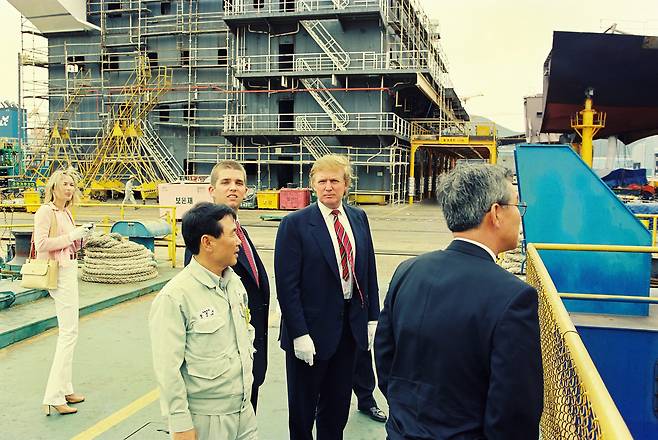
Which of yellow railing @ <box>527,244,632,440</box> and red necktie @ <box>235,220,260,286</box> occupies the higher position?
red necktie @ <box>235,220,260,286</box>

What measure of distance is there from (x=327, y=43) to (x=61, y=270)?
28157 mm

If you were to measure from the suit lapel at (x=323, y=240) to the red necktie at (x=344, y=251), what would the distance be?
7 cm

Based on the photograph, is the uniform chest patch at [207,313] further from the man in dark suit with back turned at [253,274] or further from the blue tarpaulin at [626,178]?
the blue tarpaulin at [626,178]

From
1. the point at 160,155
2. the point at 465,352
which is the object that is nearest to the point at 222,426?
the point at 465,352

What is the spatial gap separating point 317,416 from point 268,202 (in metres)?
24.0

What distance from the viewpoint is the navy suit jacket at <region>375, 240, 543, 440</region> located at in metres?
1.73

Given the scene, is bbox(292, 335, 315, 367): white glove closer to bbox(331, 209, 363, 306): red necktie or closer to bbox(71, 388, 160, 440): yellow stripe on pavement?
bbox(331, 209, 363, 306): red necktie

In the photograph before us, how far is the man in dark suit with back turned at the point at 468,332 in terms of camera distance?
1732mm

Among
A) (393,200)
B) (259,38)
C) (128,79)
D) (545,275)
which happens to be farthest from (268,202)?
(545,275)

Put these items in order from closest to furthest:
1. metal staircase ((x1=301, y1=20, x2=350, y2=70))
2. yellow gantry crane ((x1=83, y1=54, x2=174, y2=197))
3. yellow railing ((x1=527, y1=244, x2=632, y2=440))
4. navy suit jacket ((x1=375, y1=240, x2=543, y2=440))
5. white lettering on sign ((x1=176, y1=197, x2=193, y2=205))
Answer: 1. yellow railing ((x1=527, y1=244, x2=632, y2=440))
2. navy suit jacket ((x1=375, y1=240, x2=543, y2=440))
3. white lettering on sign ((x1=176, y1=197, x2=193, y2=205))
4. metal staircase ((x1=301, y1=20, x2=350, y2=70))
5. yellow gantry crane ((x1=83, y1=54, x2=174, y2=197))

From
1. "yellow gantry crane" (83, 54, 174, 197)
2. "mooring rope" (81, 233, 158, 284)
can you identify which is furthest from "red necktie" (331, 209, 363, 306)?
"yellow gantry crane" (83, 54, 174, 197)

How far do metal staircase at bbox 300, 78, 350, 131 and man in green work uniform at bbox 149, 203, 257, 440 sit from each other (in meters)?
A: 27.8

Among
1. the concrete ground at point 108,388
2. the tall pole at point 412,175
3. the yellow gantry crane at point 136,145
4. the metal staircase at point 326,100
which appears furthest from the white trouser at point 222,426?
the yellow gantry crane at point 136,145

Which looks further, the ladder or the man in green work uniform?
the ladder
